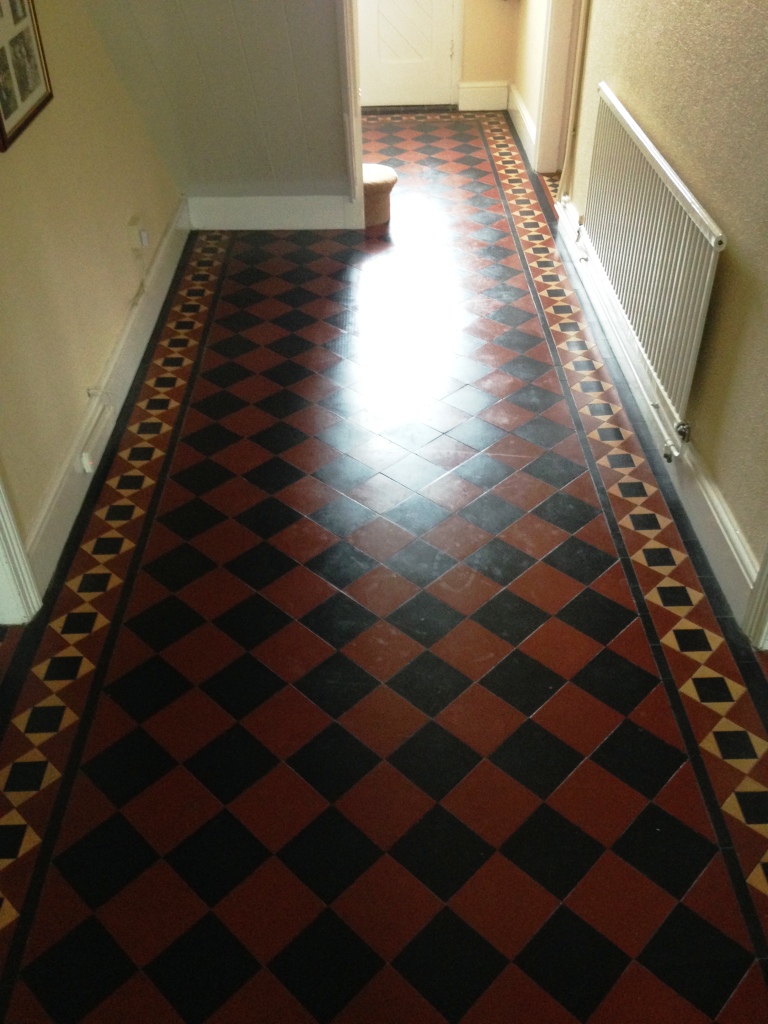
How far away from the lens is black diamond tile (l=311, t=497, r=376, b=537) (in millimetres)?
3488

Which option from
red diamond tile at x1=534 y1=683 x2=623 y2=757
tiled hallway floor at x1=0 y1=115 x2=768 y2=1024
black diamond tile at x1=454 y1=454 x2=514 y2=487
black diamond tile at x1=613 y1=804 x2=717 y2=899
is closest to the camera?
tiled hallway floor at x1=0 y1=115 x2=768 y2=1024

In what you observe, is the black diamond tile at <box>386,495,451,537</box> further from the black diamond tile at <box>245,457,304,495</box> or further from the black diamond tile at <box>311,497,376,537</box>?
the black diamond tile at <box>245,457,304,495</box>

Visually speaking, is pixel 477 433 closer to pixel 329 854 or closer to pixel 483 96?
pixel 329 854

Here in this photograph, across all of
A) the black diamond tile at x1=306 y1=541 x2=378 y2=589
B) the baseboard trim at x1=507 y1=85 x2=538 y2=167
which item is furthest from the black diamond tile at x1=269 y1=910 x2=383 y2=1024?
the baseboard trim at x1=507 y1=85 x2=538 y2=167

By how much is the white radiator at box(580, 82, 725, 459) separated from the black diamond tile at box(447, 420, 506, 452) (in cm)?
66

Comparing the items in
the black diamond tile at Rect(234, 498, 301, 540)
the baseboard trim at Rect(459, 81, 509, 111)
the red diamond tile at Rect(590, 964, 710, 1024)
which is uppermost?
Answer: the baseboard trim at Rect(459, 81, 509, 111)

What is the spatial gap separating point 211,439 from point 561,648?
1.82 m

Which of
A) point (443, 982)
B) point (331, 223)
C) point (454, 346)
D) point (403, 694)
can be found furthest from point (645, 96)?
point (443, 982)

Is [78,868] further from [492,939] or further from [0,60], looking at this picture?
[0,60]

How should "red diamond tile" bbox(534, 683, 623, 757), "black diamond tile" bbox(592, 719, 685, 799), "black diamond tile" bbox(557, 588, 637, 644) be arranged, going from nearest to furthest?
"black diamond tile" bbox(592, 719, 685, 799)
"red diamond tile" bbox(534, 683, 623, 757)
"black diamond tile" bbox(557, 588, 637, 644)

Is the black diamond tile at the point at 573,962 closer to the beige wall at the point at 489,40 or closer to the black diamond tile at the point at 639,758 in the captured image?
the black diamond tile at the point at 639,758

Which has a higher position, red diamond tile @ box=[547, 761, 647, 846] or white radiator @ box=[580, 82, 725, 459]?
white radiator @ box=[580, 82, 725, 459]

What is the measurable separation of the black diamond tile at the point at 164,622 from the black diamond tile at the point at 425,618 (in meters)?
0.67

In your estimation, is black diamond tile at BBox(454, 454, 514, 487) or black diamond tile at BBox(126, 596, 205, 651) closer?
black diamond tile at BBox(126, 596, 205, 651)
